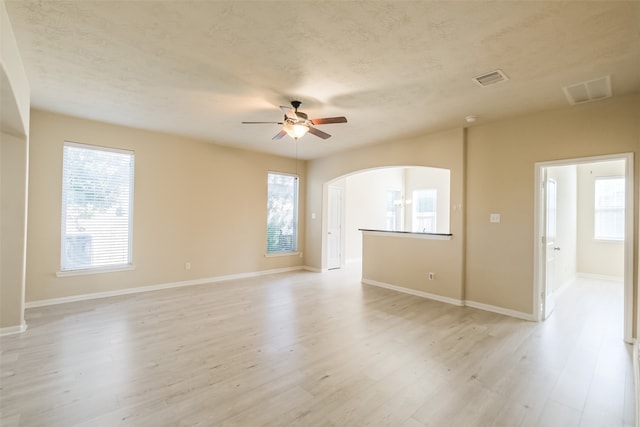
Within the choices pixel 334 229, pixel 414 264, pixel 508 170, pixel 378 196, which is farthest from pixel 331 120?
pixel 378 196

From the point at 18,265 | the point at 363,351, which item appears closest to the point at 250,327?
the point at 363,351

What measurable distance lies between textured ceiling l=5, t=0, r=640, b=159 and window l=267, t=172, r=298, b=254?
3.05m

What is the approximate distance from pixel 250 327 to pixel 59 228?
339cm

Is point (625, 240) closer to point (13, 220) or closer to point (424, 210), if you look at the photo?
point (424, 210)

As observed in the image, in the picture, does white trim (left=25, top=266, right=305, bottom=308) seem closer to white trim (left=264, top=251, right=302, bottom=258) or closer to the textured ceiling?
white trim (left=264, top=251, right=302, bottom=258)

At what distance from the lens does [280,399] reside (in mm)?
2225

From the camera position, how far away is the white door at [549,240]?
4102 mm

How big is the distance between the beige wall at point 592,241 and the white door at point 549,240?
279 centimetres

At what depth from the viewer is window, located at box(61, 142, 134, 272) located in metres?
4.55

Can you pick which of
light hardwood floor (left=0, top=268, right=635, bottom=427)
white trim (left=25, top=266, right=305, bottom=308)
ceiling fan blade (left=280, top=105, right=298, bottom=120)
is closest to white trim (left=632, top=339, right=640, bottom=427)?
light hardwood floor (left=0, top=268, right=635, bottom=427)

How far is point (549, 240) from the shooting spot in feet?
14.0

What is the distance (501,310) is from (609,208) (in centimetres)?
447

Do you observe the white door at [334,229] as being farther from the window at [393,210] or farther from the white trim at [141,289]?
the window at [393,210]

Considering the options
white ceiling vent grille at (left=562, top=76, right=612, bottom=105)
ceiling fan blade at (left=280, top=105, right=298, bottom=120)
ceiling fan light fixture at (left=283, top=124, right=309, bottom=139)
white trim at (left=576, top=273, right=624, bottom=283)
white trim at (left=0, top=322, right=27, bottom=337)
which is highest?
white ceiling vent grille at (left=562, top=76, right=612, bottom=105)
